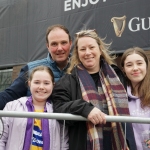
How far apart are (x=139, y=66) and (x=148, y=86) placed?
181mm

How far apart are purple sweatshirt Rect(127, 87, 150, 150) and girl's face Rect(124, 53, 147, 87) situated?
10cm

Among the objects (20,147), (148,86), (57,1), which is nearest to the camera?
(20,147)

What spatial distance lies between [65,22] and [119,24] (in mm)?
1681

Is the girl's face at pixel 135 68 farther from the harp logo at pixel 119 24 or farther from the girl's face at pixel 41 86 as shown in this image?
the harp logo at pixel 119 24

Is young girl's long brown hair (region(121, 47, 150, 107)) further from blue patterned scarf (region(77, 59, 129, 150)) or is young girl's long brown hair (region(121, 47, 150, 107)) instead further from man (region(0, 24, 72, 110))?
man (region(0, 24, 72, 110))

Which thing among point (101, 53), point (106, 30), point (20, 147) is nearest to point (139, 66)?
point (101, 53)

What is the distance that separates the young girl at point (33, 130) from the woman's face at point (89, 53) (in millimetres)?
347

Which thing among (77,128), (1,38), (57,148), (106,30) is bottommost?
(57,148)

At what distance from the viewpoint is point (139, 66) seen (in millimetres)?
2314

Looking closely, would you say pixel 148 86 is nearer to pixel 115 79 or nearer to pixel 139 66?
pixel 139 66

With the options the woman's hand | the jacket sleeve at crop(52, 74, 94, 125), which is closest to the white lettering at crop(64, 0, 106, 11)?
the jacket sleeve at crop(52, 74, 94, 125)

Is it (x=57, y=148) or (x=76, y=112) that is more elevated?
(x=76, y=112)

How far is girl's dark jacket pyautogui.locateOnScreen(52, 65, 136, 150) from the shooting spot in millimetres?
1854

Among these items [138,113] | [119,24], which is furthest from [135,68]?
[119,24]
